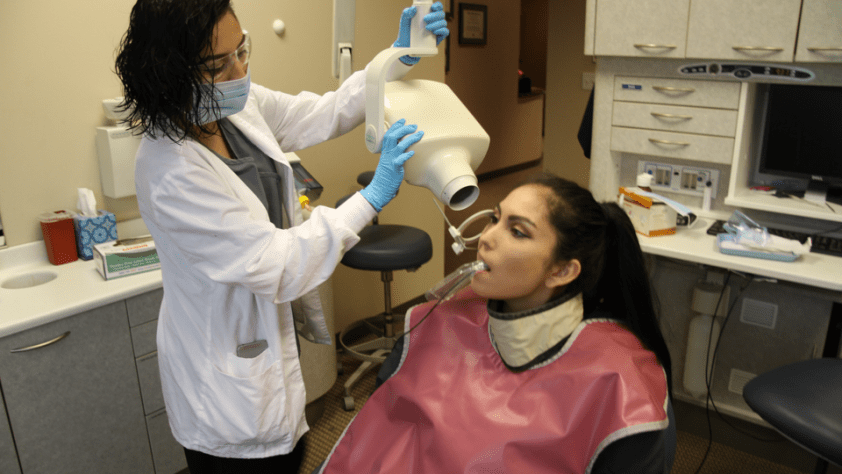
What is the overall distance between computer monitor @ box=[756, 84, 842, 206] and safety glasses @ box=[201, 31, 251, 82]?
170 centimetres

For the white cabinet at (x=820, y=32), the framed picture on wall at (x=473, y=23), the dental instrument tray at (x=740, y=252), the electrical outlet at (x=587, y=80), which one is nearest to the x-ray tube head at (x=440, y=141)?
the dental instrument tray at (x=740, y=252)

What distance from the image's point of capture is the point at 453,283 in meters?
1.42

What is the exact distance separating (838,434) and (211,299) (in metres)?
1.38

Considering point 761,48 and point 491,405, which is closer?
point 491,405

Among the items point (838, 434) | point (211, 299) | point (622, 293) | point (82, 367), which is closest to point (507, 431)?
point (622, 293)

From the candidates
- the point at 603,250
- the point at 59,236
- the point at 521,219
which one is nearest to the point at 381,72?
the point at 521,219

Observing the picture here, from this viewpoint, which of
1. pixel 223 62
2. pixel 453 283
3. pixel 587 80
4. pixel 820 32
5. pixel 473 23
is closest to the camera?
pixel 223 62

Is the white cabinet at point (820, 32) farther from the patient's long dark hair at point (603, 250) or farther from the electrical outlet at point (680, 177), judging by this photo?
the patient's long dark hair at point (603, 250)

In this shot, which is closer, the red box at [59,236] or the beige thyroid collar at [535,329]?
the beige thyroid collar at [535,329]

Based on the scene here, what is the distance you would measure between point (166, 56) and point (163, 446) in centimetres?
134

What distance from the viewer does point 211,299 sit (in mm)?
1291

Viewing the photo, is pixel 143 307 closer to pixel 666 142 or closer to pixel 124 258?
pixel 124 258

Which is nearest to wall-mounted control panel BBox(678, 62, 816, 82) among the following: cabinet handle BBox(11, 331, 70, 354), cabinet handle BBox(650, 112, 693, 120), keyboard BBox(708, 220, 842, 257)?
cabinet handle BBox(650, 112, 693, 120)

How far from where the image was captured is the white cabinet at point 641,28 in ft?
6.49
